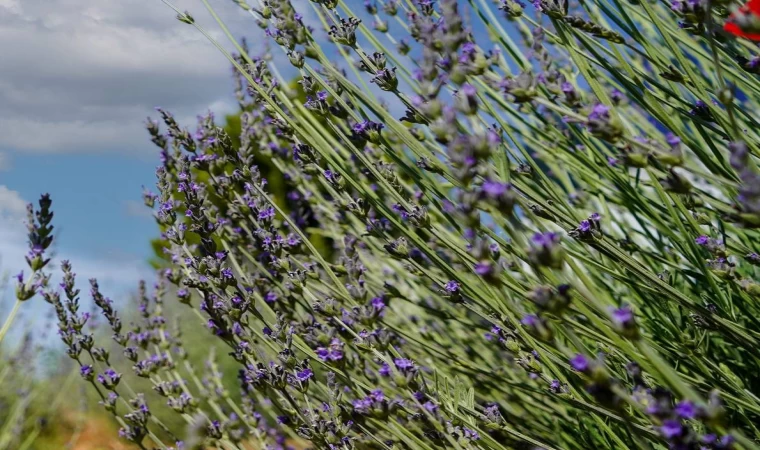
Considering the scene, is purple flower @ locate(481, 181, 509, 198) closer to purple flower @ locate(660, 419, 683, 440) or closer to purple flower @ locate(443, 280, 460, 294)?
purple flower @ locate(660, 419, 683, 440)

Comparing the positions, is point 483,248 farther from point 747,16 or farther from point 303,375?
point 303,375

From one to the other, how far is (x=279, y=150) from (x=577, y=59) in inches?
51.0

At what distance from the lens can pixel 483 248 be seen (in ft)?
2.96

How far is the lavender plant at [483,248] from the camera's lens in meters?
0.93

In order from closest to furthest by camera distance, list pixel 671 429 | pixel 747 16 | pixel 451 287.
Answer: pixel 671 429 → pixel 747 16 → pixel 451 287

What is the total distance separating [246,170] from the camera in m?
1.74

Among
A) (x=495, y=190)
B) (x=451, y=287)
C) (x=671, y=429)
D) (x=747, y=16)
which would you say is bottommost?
(x=451, y=287)

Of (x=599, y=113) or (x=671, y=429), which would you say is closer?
(x=671, y=429)

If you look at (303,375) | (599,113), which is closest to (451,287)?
(303,375)

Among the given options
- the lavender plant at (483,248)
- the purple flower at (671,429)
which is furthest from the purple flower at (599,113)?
the purple flower at (671,429)

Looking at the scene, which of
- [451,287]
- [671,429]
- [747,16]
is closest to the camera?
[671,429]

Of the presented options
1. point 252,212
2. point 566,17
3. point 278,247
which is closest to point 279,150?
point 252,212

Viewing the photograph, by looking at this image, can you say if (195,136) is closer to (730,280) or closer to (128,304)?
(730,280)

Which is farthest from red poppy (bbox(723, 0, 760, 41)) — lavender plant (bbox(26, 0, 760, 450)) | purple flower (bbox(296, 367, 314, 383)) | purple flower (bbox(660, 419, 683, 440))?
purple flower (bbox(296, 367, 314, 383))
